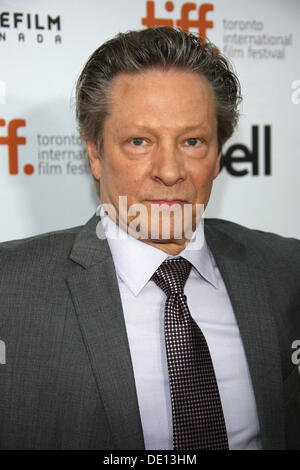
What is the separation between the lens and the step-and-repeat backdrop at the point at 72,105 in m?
1.61

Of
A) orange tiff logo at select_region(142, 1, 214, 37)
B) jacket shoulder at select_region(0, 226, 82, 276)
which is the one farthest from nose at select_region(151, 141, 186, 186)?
orange tiff logo at select_region(142, 1, 214, 37)

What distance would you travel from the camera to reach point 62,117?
166cm

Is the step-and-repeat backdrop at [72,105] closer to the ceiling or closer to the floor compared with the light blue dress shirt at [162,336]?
closer to the ceiling

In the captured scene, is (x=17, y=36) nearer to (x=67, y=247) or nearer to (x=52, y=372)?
(x=67, y=247)

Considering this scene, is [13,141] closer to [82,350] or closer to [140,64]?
[140,64]

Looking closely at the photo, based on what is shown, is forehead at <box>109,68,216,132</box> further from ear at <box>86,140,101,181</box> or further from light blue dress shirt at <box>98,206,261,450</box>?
light blue dress shirt at <box>98,206,261,450</box>

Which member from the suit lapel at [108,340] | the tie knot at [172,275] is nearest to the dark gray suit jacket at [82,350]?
the suit lapel at [108,340]

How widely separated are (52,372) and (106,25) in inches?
41.7

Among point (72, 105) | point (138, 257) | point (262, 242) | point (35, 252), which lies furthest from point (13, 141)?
point (262, 242)

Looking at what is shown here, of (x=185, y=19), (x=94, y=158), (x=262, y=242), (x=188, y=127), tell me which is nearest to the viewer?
(x=188, y=127)

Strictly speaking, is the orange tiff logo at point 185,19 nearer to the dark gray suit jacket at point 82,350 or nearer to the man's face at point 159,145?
the man's face at point 159,145

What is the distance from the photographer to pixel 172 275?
1.34 m

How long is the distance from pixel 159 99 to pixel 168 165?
0.55ft
